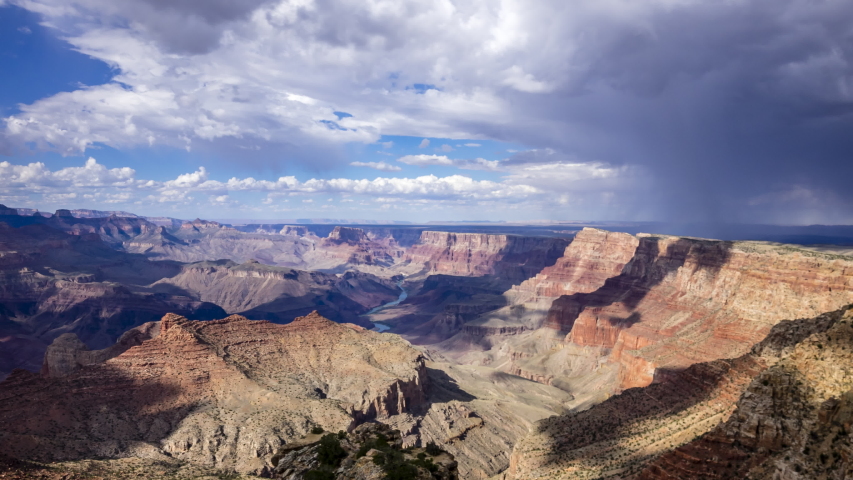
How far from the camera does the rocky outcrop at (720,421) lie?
2811cm

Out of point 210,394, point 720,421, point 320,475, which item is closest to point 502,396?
point 210,394

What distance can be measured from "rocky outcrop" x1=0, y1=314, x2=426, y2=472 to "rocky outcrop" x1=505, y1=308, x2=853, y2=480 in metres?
31.2

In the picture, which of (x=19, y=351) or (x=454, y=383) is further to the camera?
(x=19, y=351)

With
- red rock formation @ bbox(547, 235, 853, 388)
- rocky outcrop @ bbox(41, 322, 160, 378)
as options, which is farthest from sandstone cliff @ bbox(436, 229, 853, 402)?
rocky outcrop @ bbox(41, 322, 160, 378)

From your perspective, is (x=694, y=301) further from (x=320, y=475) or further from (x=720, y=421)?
(x=320, y=475)

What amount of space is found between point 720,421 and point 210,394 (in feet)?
214

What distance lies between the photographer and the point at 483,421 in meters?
88.2

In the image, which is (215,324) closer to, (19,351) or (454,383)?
(454,383)

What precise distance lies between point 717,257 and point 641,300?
26467mm

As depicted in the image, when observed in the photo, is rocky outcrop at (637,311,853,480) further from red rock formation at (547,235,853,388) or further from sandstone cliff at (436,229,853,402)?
red rock formation at (547,235,853,388)

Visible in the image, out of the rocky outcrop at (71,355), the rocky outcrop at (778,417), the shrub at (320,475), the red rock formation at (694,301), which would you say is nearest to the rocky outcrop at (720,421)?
the rocky outcrop at (778,417)

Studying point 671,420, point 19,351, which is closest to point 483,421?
point 671,420

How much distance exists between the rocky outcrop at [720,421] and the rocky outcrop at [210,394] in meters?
31.2

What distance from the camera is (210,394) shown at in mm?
74125
